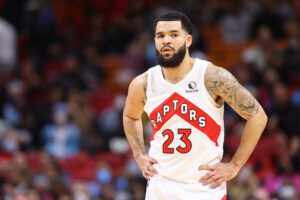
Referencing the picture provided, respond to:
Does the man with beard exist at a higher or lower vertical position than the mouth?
lower

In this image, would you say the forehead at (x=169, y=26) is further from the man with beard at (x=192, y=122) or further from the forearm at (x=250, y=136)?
the forearm at (x=250, y=136)

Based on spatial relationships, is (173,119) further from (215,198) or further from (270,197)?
(270,197)

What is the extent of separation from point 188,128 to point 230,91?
1.68ft

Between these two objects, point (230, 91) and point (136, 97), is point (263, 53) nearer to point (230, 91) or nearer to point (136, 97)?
point (136, 97)

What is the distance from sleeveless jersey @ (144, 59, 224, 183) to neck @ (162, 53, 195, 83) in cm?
6

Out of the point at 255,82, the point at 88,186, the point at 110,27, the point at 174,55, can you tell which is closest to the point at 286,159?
the point at 255,82

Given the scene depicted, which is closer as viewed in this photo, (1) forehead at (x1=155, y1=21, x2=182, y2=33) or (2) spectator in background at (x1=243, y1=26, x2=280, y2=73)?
(1) forehead at (x1=155, y1=21, x2=182, y2=33)

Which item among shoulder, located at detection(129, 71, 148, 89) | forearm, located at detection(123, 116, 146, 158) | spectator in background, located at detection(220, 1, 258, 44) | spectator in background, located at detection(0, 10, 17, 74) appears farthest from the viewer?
spectator in background, located at detection(0, 10, 17, 74)

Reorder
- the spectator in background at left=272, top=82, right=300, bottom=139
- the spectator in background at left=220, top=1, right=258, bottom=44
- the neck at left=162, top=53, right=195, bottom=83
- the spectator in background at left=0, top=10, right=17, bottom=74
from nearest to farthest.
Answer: the neck at left=162, top=53, right=195, bottom=83 → the spectator in background at left=272, top=82, right=300, bottom=139 → the spectator in background at left=220, top=1, right=258, bottom=44 → the spectator in background at left=0, top=10, right=17, bottom=74

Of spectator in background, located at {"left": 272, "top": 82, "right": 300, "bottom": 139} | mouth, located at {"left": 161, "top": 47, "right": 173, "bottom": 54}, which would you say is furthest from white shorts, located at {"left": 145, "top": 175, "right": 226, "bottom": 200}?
spectator in background, located at {"left": 272, "top": 82, "right": 300, "bottom": 139}

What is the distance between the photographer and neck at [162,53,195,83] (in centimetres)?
583

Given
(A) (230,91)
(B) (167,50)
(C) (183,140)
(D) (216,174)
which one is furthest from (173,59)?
(D) (216,174)

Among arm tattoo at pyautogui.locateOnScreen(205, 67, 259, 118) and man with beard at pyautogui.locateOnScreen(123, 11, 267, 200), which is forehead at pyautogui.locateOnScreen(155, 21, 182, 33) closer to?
man with beard at pyautogui.locateOnScreen(123, 11, 267, 200)

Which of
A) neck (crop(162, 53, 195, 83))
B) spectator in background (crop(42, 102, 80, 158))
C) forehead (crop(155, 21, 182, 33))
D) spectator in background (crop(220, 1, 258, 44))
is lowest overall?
spectator in background (crop(42, 102, 80, 158))
